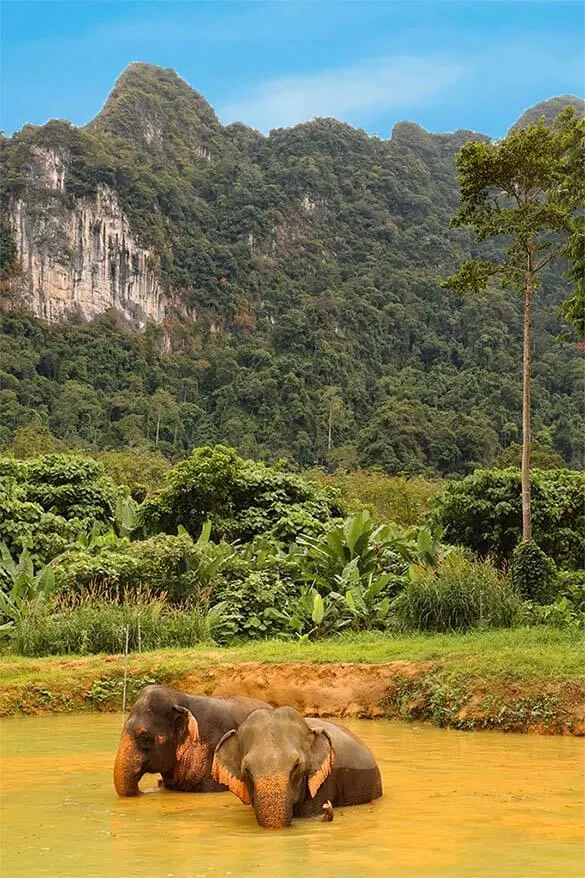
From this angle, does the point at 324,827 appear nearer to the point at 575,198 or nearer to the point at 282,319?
the point at 575,198

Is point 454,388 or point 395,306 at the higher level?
point 395,306

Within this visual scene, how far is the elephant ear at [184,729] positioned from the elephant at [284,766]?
Result: 80cm

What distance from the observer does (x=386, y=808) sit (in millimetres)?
6676

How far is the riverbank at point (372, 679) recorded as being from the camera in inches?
435

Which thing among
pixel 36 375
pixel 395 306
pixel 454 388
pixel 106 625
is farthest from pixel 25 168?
pixel 106 625

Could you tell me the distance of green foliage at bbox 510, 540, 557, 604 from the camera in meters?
17.9

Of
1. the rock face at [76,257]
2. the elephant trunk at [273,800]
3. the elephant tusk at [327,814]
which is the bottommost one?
the elephant tusk at [327,814]

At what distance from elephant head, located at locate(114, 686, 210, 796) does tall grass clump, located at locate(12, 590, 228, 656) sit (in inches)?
286

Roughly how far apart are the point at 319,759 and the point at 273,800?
477 millimetres

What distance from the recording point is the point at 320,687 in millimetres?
12273

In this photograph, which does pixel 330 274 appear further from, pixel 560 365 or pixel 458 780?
pixel 458 780

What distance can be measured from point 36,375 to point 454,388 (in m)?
29.3

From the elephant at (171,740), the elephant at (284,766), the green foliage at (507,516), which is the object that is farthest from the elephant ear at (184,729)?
the green foliage at (507,516)

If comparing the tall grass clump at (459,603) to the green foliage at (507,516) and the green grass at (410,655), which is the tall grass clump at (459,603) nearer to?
the green grass at (410,655)
